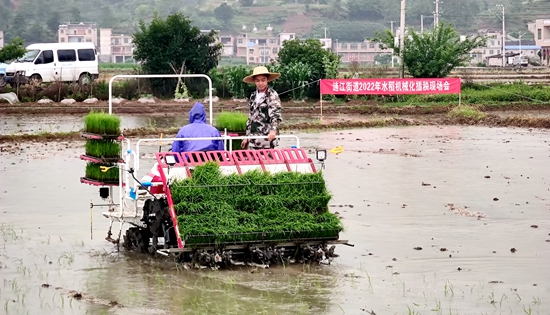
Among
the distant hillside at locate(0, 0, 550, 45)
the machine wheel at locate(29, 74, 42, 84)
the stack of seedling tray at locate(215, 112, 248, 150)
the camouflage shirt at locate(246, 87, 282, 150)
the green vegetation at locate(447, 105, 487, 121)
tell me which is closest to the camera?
the camouflage shirt at locate(246, 87, 282, 150)

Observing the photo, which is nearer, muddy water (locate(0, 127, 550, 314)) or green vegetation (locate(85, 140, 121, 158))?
muddy water (locate(0, 127, 550, 314))

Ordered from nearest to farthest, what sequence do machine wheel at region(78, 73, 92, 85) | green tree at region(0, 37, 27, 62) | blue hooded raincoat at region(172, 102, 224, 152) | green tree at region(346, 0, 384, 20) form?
blue hooded raincoat at region(172, 102, 224, 152) < green tree at region(0, 37, 27, 62) < machine wheel at region(78, 73, 92, 85) < green tree at region(346, 0, 384, 20)

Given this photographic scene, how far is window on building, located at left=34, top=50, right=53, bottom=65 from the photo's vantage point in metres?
43.4

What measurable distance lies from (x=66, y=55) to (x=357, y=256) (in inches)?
1346

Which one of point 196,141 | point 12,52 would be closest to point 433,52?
point 12,52

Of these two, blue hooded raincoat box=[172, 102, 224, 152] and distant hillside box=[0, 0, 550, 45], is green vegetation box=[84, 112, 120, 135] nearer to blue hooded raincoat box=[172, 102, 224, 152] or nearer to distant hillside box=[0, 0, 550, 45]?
blue hooded raincoat box=[172, 102, 224, 152]

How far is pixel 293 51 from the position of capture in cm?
4278

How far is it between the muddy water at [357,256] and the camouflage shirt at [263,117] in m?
1.62

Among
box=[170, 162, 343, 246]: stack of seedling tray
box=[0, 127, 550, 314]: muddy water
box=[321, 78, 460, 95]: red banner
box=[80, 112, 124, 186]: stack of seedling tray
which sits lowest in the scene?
box=[0, 127, 550, 314]: muddy water

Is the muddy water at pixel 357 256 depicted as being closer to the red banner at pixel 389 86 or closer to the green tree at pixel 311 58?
the red banner at pixel 389 86

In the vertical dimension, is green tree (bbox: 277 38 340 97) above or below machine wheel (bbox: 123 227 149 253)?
above

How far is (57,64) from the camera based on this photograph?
143 ft

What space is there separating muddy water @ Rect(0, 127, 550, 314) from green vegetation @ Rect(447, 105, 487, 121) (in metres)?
11.5

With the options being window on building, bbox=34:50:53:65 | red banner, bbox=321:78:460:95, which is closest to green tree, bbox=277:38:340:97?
red banner, bbox=321:78:460:95
